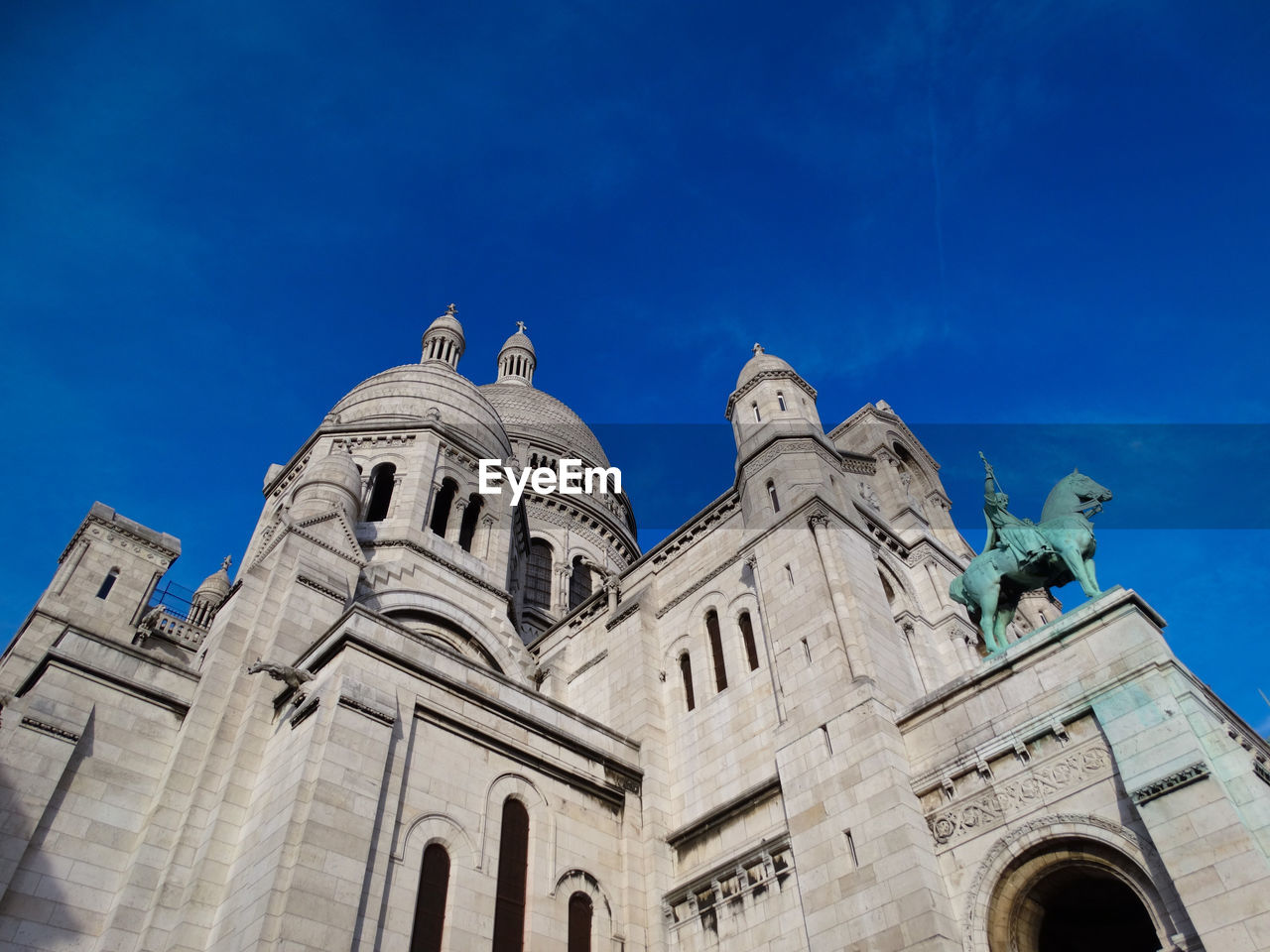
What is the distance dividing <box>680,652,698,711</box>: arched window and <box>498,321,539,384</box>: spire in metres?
38.3

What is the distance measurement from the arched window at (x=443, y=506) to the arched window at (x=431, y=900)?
51.1 feet

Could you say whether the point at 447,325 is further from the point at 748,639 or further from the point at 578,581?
the point at 748,639

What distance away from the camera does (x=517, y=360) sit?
6222 cm

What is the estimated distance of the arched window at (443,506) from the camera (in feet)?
105

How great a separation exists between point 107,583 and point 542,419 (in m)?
29.6

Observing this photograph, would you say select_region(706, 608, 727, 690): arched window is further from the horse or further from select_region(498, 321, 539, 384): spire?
select_region(498, 321, 539, 384): spire

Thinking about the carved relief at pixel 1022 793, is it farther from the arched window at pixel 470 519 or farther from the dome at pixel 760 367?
the arched window at pixel 470 519

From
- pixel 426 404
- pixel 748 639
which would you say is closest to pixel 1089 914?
pixel 748 639

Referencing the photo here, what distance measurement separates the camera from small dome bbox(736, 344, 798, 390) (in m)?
28.2

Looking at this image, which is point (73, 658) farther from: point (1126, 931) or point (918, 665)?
point (1126, 931)

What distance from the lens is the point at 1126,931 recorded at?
1848 centimetres

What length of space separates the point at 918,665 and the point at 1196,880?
9.98 metres

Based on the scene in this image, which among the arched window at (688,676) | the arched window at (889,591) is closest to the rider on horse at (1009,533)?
the arched window at (889,591)

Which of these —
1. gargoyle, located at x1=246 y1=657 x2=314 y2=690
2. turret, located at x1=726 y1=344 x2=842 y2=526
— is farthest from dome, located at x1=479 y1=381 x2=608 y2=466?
gargoyle, located at x1=246 y1=657 x2=314 y2=690
